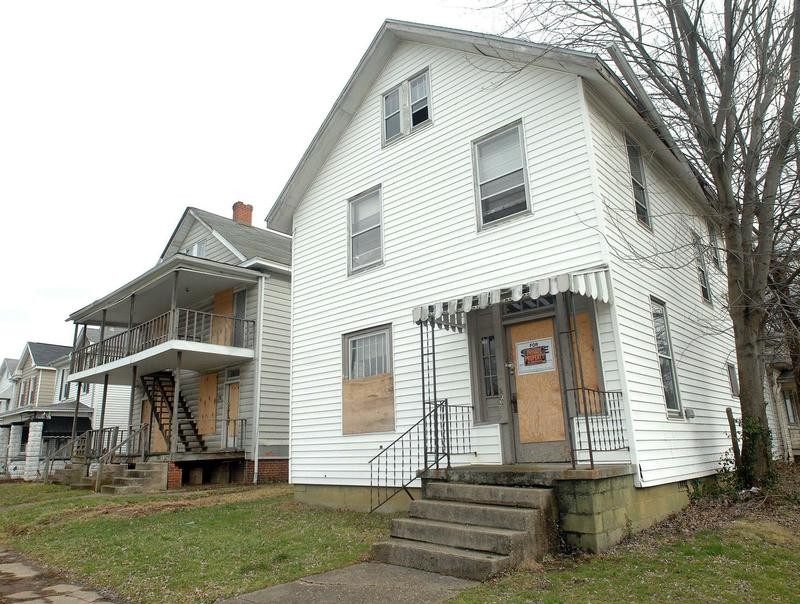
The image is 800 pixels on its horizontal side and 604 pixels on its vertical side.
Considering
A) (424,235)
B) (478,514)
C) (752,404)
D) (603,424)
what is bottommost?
(478,514)

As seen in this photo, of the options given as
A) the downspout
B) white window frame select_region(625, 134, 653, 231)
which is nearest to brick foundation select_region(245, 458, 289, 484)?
the downspout

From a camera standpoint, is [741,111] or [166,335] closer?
[741,111]

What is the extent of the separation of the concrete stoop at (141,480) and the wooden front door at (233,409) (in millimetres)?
2713

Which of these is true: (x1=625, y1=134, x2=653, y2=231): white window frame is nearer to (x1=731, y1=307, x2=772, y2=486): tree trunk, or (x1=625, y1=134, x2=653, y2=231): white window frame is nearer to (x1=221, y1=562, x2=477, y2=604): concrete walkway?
(x1=731, y1=307, x2=772, y2=486): tree trunk

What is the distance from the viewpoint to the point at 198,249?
22.0 meters

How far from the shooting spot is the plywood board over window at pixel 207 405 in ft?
61.7

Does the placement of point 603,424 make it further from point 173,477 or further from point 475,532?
point 173,477

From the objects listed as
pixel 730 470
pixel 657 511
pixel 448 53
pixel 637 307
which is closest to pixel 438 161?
pixel 448 53

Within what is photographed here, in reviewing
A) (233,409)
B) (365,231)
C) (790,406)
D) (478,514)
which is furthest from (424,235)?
(790,406)

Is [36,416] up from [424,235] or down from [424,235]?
down

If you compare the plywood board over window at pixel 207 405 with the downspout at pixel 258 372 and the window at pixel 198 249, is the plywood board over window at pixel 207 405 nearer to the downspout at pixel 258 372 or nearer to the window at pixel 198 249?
the downspout at pixel 258 372

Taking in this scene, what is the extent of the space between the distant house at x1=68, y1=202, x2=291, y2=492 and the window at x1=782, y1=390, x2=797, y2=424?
2097cm

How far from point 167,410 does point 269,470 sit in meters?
6.09

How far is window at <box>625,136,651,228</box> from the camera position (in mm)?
9820
